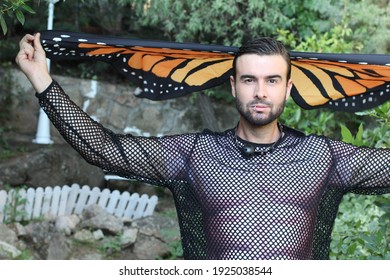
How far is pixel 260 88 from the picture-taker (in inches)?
74.7

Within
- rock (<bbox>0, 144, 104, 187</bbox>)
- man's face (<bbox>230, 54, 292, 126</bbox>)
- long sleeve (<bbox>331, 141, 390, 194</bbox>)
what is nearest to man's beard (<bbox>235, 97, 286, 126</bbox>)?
man's face (<bbox>230, 54, 292, 126</bbox>)

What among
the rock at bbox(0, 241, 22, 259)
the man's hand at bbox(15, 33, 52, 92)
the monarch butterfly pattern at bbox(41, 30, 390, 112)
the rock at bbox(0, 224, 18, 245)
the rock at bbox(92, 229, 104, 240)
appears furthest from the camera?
the rock at bbox(92, 229, 104, 240)

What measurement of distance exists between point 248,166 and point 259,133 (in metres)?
0.09

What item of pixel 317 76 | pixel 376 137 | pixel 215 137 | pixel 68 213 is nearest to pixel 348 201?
pixel 376 137

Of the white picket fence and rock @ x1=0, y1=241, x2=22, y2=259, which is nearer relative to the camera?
rock @ x1=0, y1=241, x2=22, y2=259

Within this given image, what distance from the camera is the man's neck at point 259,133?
196cm

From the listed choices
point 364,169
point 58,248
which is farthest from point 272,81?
point 58,248

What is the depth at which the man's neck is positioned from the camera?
1.96 m

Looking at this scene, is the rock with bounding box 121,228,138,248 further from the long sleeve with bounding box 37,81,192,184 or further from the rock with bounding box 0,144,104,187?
the long sleeve with bounding box 37,81,192,184

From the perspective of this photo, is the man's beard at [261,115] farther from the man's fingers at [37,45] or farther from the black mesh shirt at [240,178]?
the man's fingers at [37,45]

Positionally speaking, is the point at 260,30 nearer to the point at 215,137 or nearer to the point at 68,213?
the point at 68,213

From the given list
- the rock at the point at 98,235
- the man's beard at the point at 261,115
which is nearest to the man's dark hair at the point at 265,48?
the man's beard at the point at 261,115

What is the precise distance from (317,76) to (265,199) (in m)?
0.59

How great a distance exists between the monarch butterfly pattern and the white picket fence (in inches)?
152
